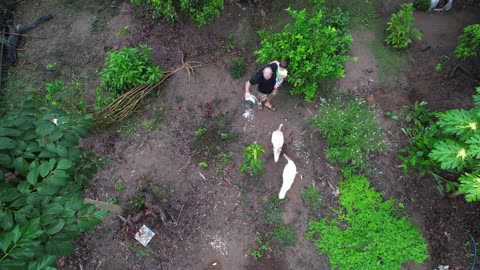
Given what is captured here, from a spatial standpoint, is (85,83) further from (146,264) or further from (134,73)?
(146,264)

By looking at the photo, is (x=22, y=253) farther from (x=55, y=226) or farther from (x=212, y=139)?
(x=212, y=139)

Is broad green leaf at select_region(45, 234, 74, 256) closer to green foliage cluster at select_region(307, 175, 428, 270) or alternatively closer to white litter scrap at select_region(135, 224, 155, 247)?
white litter scrap at select_region(135, 224, 155, 247)

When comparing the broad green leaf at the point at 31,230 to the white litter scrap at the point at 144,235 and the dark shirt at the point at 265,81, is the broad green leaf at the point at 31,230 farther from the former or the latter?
the dark shirt at the point at 265,81

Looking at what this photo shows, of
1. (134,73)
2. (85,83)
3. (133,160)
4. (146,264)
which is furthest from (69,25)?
(146,264)

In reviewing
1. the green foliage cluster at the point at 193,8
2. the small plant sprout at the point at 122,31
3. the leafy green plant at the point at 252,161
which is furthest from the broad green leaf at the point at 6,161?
the small plant sprout at the point at 122,31

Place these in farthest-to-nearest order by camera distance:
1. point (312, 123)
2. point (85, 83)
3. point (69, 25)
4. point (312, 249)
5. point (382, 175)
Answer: point (69, 25), point (85, 83), point (312, 123), point (382, 175), point (312, 249)

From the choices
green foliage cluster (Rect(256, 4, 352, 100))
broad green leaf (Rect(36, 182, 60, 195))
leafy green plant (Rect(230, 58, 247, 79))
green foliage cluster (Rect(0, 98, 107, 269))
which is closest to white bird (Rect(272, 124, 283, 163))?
green foliage cluster (Rect(256, 4, 352, 100))

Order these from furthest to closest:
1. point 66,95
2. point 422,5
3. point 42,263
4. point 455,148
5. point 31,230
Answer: point 422,5 < point 66,95 < point 455,148 < point 31,230 < point 42,263

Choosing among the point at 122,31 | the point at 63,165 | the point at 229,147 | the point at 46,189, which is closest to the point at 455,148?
the point at 229,147
